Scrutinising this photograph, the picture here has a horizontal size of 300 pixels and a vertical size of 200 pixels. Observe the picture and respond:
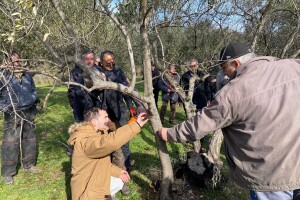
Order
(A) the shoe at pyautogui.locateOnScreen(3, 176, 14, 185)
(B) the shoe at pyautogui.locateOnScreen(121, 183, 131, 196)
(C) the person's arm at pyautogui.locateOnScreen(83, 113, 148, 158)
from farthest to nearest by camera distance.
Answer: (A) the shoe at pyautogui.locateOnScreen(3, 176, 14, 185) → (B) the shoe at pyautogui.locateOnScreen(121, 183, 131, 196) → (C) the person's arm at pyautogui.locateOnScreen(83, 113, 148, 158)

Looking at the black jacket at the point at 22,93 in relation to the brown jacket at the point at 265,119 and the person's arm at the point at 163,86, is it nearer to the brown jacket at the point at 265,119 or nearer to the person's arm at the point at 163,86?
the brown jacket at the point at 265,119

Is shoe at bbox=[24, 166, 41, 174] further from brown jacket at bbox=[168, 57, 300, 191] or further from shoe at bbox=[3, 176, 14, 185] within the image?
brown jacket at bbox=[168, 57, 300, 191]

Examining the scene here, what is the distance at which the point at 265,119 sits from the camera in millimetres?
2438

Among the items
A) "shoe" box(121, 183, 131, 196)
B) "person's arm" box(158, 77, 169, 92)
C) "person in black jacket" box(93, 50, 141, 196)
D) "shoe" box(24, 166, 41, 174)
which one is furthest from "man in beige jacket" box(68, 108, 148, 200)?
"person's arm" box(158, 77, 169, 92)

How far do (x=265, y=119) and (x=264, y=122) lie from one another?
0.03 metres

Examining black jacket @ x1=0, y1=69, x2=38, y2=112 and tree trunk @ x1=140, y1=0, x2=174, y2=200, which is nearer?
tree trunk @ x1=140, y1=0, x2=174, y2=200

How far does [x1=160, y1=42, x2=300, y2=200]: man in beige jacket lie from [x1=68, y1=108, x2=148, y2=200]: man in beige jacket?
1.01 m

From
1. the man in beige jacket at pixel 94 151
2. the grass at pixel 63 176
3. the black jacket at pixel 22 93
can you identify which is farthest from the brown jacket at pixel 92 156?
the black jacket at pixel 22 93

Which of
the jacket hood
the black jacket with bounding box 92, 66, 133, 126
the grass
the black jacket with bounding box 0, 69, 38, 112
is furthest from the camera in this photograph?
the black jacket with bounding box 92, 66, 133, 126

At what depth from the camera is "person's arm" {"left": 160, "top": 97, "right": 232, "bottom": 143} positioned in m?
2.59

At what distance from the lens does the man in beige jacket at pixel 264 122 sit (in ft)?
7.92

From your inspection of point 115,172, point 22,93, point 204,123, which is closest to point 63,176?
point 22,93

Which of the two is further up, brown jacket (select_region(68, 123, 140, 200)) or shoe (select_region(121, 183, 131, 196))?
brown jacket (select_region(68, 123, 140, 200))

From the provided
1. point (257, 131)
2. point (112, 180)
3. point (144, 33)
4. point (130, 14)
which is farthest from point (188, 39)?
point (257, 131)
